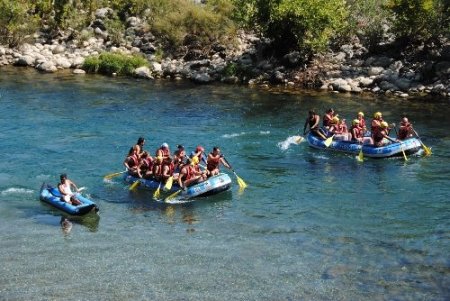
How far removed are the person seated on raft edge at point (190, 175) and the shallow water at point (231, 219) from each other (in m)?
0.78

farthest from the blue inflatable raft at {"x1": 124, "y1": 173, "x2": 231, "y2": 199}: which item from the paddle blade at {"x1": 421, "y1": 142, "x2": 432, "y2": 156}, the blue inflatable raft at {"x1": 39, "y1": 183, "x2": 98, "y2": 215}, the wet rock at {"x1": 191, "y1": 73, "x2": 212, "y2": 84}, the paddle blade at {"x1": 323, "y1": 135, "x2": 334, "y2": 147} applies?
the wet rock at {"x1": 191, "y1": 73, "x2": 212, "y2": 84}

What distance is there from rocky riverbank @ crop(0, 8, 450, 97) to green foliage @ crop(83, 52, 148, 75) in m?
0.68

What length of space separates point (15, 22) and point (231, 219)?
31.7 m

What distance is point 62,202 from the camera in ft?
65.2

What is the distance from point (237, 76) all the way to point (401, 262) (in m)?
25.6

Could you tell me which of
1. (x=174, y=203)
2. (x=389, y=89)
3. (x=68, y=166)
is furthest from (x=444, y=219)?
(x=389, y=89)

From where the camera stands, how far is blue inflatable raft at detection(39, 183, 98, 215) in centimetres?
1923

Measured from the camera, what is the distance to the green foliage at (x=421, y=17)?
3750 cm

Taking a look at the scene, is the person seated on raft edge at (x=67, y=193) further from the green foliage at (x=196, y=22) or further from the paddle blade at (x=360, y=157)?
the green foliage at (x=196, y=22)

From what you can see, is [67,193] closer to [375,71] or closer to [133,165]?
[133,165]

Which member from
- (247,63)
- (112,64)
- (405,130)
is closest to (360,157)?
(405,130)

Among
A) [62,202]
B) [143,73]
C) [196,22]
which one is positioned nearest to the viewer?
[62,202]

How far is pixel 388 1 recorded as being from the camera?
39.8 metres

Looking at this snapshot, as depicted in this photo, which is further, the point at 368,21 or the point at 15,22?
the point at 15,22
